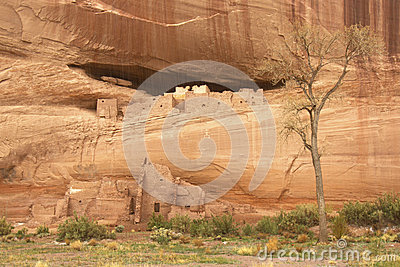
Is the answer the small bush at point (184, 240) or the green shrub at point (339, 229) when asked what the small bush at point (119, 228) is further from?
the green shrub at point (339, 229)

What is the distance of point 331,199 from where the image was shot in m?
15.4

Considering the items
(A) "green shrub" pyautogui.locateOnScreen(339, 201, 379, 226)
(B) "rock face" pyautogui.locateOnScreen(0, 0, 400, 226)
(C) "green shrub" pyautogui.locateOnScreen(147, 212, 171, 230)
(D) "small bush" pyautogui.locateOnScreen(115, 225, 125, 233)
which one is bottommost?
(D) "small bush" pyautogui.locateOnScreen(115, 225, 125, 233)

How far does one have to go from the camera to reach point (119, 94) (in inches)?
785

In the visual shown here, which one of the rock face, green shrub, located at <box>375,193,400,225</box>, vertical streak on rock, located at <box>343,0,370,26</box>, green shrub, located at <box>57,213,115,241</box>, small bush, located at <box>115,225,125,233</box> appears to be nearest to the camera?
green shrub, located at <box>57,213,115,241</box>

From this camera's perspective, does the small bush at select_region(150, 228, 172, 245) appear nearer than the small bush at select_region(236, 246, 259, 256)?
No

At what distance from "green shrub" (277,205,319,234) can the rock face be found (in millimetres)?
1223

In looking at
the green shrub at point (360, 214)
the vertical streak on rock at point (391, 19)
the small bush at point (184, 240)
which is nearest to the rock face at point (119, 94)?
the vertical streak on rock at point (391, 19)

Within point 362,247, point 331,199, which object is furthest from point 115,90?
point 362,247

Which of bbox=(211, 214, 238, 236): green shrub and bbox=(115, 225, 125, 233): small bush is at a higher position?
bbox=(211, 214, 238, 236): green shrub

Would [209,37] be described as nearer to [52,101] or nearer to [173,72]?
[173,72]

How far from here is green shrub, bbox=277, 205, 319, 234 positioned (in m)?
13.7

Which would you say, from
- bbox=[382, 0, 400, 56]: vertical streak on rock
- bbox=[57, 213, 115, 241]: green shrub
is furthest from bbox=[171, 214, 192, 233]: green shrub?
bbox=[382, 0, 400, 56]: vertical streak on rock

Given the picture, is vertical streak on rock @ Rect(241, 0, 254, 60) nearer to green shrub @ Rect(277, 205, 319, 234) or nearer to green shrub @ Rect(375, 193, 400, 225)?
green shrub @ Rect(277, 205, 319, 234)

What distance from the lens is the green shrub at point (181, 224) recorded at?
14.1 meters
